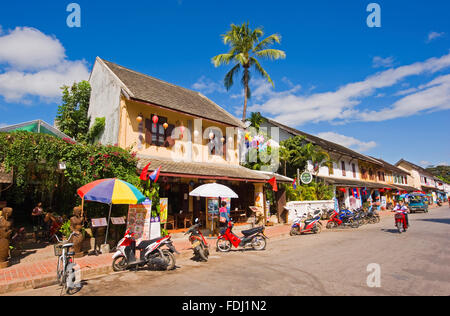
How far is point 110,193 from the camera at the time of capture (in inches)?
312

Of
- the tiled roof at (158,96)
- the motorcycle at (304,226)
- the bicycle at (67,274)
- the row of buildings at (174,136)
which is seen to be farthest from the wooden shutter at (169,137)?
the bicycle at (67,274)

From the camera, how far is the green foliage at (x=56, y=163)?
25.7ft

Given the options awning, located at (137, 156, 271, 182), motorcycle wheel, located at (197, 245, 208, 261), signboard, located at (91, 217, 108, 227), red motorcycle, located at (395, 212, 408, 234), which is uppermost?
awning, located at (137, 156, 271, 182)

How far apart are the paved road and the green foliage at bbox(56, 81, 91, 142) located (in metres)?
11.0

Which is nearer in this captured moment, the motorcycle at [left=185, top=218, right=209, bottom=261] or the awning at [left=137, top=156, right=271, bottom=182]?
the motorcycle at [left=185, top=218, right=209, bottom=261]

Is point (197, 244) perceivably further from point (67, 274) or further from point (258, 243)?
point (67, 274)

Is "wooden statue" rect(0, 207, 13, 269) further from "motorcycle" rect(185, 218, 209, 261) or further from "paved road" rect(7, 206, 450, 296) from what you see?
"motorcycle" rect(185, 218, 209, 261)

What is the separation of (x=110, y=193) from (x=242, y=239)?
4906 millimetres

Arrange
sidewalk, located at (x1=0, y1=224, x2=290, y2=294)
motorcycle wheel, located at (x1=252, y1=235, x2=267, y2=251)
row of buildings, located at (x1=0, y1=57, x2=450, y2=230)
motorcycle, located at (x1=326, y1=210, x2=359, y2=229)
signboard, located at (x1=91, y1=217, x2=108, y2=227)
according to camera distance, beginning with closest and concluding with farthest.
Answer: sidewalk, located at (x1=0, y1=224, x2=290, y2=294), signboard, located at (x1=91, y1=217, x2=108, y2=227), motorcycle wheel, located at (x1=252, y1=235, x2=267, y2=251), row of buildings, located at (x1=0, y1=57, x2=450, y2=230), motorcycle, located at (x1=326, y1=210, x2=359, y2=229)

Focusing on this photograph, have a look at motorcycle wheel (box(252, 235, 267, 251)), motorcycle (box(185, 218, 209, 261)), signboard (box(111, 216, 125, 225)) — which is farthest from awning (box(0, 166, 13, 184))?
motorcycle wheel (box(252, 235, 267, 251))

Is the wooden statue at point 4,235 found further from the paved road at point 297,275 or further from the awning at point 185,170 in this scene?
the awning at point 185,170

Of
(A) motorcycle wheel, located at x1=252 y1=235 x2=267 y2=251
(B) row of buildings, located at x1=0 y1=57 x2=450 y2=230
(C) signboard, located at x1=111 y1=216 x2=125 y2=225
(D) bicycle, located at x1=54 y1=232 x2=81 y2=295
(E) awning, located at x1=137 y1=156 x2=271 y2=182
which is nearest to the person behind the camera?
(D) bicycle, located at x1=54 y1=232 x2=81 y2=295

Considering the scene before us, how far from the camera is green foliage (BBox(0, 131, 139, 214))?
785 cm

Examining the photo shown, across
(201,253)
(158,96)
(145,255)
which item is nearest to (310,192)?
(158,96)
